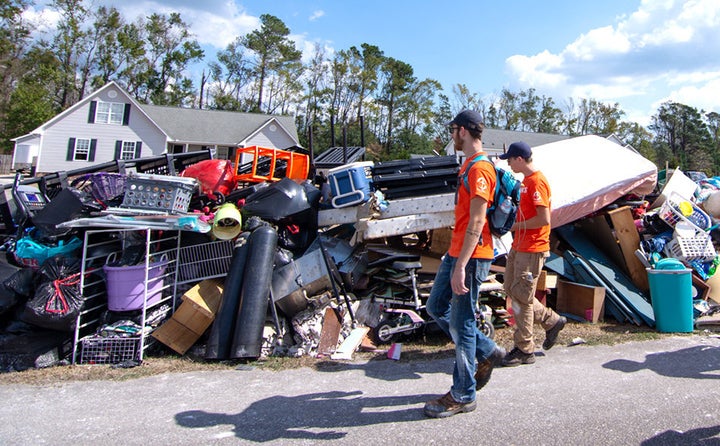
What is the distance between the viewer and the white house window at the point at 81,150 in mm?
31683

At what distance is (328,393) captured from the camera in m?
3.62

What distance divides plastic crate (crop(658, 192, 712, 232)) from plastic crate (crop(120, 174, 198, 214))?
230 inches

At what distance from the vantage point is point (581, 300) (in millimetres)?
5594

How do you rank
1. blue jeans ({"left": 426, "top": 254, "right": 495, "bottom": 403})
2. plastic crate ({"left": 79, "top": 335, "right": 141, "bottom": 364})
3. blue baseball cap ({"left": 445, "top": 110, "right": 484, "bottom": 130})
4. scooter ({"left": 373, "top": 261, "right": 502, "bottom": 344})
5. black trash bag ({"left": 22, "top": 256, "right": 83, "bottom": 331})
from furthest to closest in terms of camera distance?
scooter ({"left": 373, "top": 261, "right": 502, "bottom": 344})
plastic crate ({"left": 79, "top": 335, "right": 141, "bottom": 364})
black trash bag ({"left": 22, "top": 256, "right": 83, "bottom": 331})
blue baseball cap ({"left": 445, "top": 110, "right": 484, "bottom": 130})
blue jeans ({"left": 426, "top": 254, "right": 495, "bottom": 403})

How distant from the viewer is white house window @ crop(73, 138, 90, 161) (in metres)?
31.7

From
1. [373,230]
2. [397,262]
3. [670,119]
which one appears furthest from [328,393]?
[670,119]

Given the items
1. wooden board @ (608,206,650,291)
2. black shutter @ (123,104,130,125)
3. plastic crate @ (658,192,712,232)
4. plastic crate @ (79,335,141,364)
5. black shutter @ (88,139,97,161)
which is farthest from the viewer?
black shutter @ (123,104,130,125)

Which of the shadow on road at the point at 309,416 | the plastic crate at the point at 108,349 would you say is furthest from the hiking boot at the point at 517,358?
the plastic crate at the point at 108,349

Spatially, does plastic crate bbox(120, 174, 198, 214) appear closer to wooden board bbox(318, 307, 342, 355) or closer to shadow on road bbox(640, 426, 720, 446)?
wooden board bbox(318, 307, 342, 355)

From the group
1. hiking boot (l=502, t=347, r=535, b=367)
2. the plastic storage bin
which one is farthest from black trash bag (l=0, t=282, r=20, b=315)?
hiking boot (l=502, t=347, r=535, b=367)

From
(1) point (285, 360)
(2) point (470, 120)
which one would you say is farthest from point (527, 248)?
(1) point (285, 360)

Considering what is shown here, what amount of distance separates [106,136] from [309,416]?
34223 mm

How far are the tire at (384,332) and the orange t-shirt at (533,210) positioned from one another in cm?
144

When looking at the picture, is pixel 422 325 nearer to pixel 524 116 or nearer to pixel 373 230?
pixel 373 230
